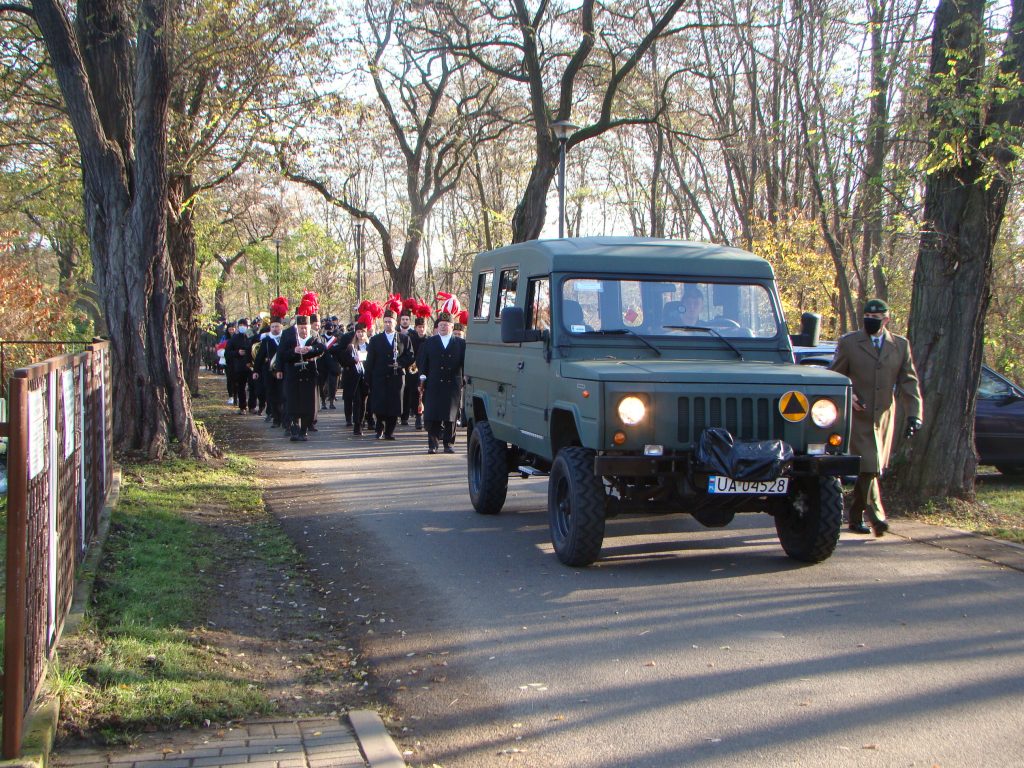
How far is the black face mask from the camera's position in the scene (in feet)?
30.8

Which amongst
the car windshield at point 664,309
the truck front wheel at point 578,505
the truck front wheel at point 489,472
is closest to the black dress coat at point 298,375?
the truck front wheel at point 489,472

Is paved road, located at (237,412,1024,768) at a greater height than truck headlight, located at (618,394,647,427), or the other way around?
truck headlight, located at (618,394,647,427)

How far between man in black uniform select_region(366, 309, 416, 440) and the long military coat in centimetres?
954

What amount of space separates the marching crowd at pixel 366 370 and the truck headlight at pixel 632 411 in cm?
633

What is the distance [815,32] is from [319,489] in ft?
68.8

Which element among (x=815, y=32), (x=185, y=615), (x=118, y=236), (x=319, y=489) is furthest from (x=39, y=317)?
(x=815, y=32)

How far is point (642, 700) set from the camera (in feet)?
17.4

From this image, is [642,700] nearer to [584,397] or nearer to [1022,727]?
[1022,727]

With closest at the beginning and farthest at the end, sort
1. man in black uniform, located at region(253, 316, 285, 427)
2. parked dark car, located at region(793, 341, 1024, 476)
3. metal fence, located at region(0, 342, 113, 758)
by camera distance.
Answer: metal fence, located at region(0, 342, 113, 758) → parked dark car, located at region(793, 341, 1024, 476) → man in black uniform, located at region(253, 316, 285, 427)

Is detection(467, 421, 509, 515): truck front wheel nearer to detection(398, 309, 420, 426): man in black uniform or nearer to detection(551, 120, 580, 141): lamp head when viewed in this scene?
detection(398, 309, 420, 426): man in black uniform

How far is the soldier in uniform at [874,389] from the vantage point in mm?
9297

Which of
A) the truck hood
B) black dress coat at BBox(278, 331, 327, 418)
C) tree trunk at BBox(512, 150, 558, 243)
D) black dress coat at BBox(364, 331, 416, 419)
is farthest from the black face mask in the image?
tree trunk at BBox(512, 150, 558, 243)

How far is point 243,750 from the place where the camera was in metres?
4.54

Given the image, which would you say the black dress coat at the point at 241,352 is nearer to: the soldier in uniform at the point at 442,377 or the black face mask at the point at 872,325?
the soldier in uniform at the point at 442,377
